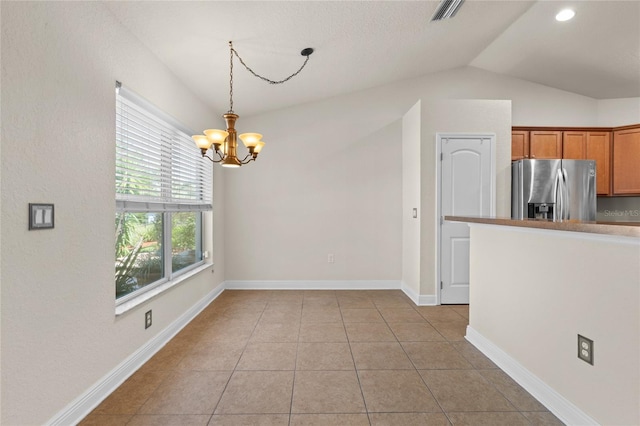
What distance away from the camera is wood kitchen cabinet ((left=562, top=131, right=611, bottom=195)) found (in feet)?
14.4

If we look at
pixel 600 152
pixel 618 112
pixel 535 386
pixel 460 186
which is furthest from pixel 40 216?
pixel 618 112

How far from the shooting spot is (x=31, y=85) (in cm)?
149

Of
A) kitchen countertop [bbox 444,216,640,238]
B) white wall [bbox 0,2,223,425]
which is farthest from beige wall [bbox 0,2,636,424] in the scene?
kitchen countertop [bbox 444,216,640,238]

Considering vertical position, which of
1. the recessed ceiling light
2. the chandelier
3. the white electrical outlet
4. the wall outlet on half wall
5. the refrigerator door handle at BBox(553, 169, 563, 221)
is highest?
the recessed ceiling light

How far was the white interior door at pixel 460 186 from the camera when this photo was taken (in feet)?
12.9

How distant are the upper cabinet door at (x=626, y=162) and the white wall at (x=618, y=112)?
39cm

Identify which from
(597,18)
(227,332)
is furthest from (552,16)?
(227,332)

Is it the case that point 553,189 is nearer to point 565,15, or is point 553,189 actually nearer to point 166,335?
point 565,15

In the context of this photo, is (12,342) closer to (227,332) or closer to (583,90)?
(227,332)

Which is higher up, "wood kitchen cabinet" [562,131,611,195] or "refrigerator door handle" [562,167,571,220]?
"wood kitchen cabinet" [562,131,611,195]

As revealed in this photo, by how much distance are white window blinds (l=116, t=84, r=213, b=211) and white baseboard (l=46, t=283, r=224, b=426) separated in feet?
3.64

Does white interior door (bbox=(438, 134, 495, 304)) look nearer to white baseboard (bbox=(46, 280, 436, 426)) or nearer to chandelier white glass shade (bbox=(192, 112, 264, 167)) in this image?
white baseboard (bbox=(46, 280, 436, 426))

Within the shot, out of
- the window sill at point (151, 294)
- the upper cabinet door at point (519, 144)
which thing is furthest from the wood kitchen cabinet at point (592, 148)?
the window sill at point (151, 294)

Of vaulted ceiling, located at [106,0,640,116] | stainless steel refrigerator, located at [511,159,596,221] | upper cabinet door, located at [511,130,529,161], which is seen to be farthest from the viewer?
upper cabinet door, located at [511,130,529,161]
